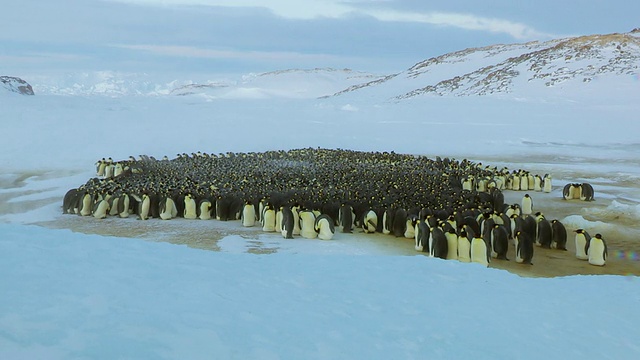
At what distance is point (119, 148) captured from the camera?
72.3ft

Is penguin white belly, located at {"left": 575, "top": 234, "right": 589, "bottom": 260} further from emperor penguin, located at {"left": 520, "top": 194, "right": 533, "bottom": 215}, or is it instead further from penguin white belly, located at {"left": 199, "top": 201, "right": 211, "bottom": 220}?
penguin white belly, located at {"left": 199, "top": 201, "right": 211, "bottom": 220}

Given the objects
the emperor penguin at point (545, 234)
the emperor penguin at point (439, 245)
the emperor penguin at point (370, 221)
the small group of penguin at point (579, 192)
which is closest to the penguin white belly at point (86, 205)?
the emperor penguin at point (370, 221)

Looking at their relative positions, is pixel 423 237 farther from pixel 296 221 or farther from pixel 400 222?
pixel 296 221

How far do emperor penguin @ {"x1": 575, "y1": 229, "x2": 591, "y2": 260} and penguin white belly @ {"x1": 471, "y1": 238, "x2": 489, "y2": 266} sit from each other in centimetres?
152

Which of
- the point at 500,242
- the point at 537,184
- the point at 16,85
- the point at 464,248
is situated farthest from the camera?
the point at 16,85

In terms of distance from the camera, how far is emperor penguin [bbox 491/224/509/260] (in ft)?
24.4

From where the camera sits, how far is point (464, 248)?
7.04m

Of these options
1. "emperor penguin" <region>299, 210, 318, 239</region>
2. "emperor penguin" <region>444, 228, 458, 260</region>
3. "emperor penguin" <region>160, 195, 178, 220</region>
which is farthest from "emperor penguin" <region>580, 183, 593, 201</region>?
"emperor penguin" <region>160, 195, 178, 220</region>

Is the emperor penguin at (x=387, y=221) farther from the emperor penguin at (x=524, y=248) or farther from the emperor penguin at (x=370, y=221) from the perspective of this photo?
the emperor penguin at (x=524, y=248)

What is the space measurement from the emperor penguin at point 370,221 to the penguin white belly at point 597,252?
2.97m

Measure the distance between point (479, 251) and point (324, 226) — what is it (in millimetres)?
2282

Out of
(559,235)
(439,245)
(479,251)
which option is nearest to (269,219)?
(439,245)

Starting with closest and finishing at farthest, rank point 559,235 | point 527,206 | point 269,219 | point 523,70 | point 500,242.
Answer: point 500,242, point 559,235, point 269,219, point 527,206, point 523,70

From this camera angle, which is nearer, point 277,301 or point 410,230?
point 277,301
